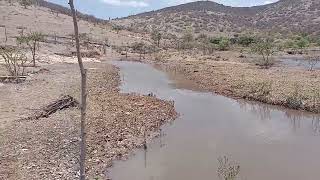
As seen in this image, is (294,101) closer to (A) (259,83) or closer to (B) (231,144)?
(A) (259,83)

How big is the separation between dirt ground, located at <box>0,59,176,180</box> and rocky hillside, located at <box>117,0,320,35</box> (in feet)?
265

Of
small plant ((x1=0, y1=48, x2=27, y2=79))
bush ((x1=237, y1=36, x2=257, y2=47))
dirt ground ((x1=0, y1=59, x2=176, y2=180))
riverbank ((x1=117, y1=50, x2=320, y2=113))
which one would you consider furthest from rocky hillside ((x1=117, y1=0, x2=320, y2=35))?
dirt ground ((x1=0, y1=59, x2=176, y2=180))

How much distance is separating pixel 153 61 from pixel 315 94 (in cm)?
3095

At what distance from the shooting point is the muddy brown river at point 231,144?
16156 millimetres

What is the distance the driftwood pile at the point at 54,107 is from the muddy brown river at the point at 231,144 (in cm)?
499

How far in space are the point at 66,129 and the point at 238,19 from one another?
119 meters

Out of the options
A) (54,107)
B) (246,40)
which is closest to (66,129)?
(54,107)

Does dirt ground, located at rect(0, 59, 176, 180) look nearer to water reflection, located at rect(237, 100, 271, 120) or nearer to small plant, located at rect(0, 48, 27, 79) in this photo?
small plant, located at rect(0, 48, 27, 79)

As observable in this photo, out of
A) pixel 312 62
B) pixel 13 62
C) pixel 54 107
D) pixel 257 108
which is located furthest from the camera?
pixel 312 62

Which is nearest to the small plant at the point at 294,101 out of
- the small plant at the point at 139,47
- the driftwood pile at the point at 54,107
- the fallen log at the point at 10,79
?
the driftwood pile at the point at 54,107

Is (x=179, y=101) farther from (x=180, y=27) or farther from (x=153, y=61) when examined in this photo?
(x=180, y=27)

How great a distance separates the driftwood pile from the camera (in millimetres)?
21188

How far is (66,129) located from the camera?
1920 centimetres

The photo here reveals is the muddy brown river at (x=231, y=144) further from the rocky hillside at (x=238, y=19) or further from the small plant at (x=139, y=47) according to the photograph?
the rocky hillside at (x=238, y=19)
